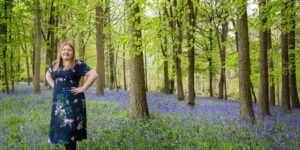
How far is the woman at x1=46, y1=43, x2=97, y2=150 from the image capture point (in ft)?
15.2

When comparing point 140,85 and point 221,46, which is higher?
point 221,46

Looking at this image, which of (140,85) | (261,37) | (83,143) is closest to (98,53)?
(140,85)

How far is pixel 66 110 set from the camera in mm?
4668

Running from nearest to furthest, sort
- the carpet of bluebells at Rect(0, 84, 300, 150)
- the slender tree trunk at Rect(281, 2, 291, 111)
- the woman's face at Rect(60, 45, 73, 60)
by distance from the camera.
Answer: the woman's face at Rect(60, 45, 73, 60) → the carpet of bluebells at Rect(0, 84, 300, 150) → the slender tree trunk at Rect(281, 2, 291, 111)

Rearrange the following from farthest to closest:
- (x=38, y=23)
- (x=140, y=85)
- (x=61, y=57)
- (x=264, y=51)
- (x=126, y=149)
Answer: (x=38, y=23) < (x=264, y=51) < (x=140, y=85) < (x=126, y=149) < (x=61, y=57)

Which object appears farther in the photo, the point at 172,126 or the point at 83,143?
the point at 172,126

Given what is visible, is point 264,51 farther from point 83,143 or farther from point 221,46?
point 221,46

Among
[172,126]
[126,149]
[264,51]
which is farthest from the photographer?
[264,51]

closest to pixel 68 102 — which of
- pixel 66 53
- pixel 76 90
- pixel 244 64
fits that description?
pixel 76 90

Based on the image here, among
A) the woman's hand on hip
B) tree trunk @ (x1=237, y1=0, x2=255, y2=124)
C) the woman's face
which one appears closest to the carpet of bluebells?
tree trunk @ (x1=237, y1=0, x2=255, y2=124)

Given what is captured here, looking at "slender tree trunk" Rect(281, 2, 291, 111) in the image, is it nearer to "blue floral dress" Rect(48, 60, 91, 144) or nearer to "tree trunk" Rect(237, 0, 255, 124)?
"tree trunk" Rect(237, 0, 255, 124)

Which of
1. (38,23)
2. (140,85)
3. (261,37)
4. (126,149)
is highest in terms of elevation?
(38,23)

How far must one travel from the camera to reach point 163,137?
6.19 m

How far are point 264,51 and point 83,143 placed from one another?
8.63 meters
